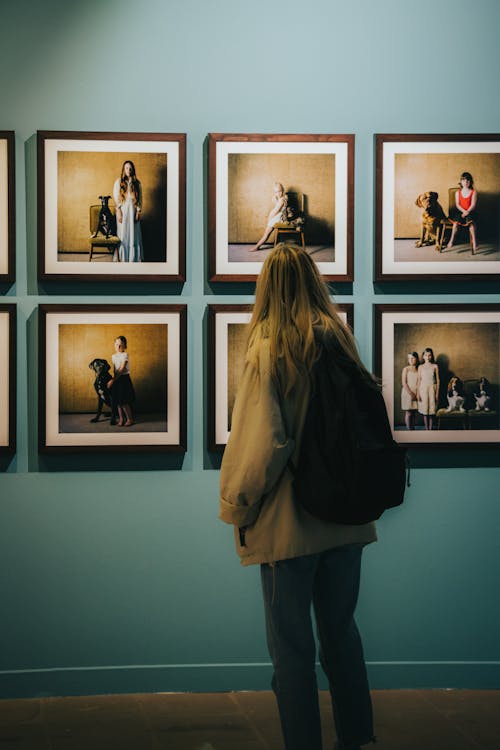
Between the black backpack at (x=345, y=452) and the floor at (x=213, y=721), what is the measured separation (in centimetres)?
106

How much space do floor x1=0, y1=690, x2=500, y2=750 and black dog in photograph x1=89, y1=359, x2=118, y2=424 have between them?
1119 millimetres

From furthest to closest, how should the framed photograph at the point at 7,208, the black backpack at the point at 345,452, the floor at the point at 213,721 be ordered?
the framed photograph at the point at 7,208
the floor at the point at 213,721
the black backpack at the point at 345,452

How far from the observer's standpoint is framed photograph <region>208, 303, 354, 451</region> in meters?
3.07

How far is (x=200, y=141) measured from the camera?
308 cm

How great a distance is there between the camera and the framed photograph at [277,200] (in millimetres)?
3055

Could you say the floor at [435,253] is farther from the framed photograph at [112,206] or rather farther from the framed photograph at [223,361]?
the framed photograph at [112,206]

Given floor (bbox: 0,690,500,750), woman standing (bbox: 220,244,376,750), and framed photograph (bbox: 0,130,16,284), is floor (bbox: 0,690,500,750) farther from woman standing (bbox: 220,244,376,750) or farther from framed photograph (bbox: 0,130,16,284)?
framed photograph (bbox: 0,130,16,284)

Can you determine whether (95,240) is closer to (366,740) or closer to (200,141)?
(200,141)

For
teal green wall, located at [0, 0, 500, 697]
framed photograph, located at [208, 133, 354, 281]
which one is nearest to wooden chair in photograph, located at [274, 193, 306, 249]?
framed photograph, located at [208, 133, 354, 281]

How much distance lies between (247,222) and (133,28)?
90 cm

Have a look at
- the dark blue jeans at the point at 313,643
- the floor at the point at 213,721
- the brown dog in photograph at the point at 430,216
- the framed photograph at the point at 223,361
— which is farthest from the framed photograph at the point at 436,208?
the floor at the point at 213,721

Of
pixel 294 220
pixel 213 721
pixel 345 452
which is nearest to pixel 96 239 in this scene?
pixel 294 220

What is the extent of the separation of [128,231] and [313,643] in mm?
1726

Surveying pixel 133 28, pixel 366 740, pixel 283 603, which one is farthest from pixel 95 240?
pixel 366 740
